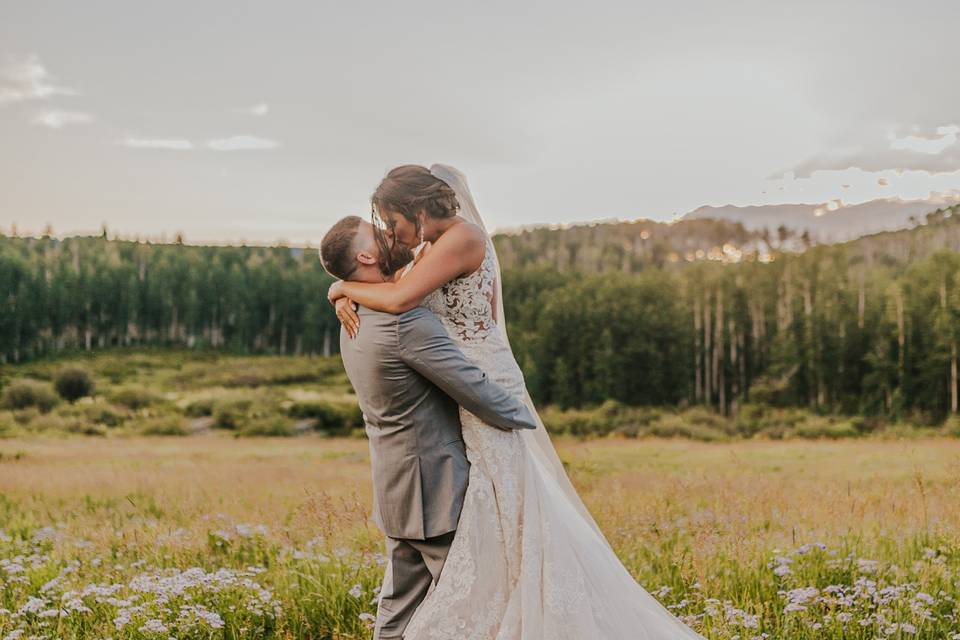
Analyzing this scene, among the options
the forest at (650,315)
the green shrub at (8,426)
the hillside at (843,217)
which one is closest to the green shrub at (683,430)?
the forest at (650,315)

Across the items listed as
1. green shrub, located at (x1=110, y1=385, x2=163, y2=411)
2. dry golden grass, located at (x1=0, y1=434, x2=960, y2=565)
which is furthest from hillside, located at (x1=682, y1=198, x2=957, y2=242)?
dry golden grass, located at (x1=0, y1=434, x2=960, y2=565)

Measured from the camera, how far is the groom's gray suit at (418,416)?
297 cm

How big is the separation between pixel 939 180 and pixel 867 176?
852 cm

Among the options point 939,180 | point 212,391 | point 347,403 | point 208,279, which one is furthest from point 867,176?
point 208,279

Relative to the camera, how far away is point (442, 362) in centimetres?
295

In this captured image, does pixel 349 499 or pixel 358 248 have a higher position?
pixel 358 248

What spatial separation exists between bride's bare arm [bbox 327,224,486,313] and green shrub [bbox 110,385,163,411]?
4275cm

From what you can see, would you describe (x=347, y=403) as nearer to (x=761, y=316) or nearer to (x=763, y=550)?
(x=761, y=316)

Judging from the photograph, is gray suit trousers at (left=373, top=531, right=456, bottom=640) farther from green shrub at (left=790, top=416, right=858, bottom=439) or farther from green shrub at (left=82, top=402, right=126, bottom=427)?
green shrub at (left=82, top=402, right=126, bottom=427)

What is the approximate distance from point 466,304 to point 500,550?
92 centimetres

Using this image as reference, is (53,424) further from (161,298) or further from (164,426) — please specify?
(161,298)

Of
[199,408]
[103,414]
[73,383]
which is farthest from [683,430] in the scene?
[73,383]

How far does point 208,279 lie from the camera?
52.8 m

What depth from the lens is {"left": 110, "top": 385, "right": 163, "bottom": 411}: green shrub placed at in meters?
42.8
